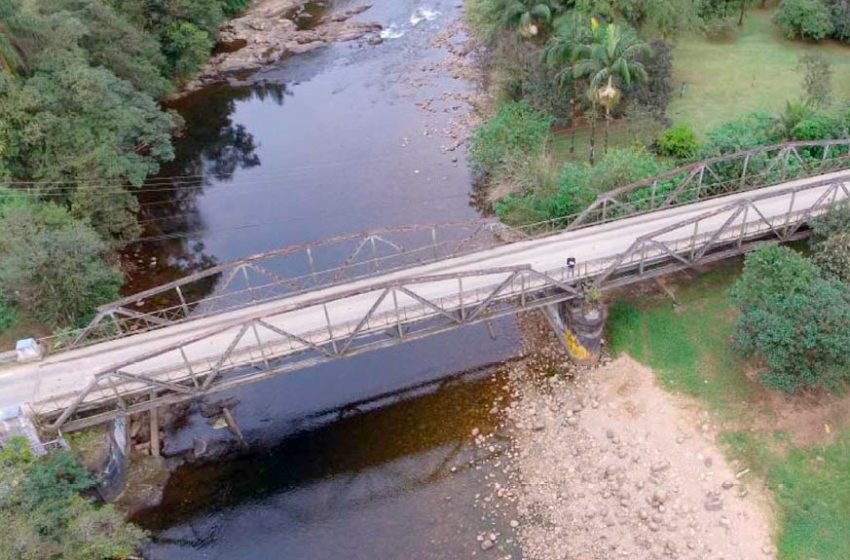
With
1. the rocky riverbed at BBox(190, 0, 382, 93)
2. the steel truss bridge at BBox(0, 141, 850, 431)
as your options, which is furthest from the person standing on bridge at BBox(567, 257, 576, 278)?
the rocky riverbed at BBox(190, 0, 382, 93)

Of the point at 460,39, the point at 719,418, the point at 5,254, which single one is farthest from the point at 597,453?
the point at 460,39

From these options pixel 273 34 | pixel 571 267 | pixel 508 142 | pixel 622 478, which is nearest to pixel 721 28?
pixel 508 142

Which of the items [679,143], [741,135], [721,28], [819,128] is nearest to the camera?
[819,128]

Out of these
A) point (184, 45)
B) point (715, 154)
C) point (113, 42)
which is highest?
point (113, 42)

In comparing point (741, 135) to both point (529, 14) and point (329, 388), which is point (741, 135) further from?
point (329, 388)

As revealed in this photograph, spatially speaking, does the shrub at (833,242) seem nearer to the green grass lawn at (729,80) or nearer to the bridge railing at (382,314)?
the bridge railing at (382,314)

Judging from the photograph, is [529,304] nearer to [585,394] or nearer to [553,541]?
[585,394]
